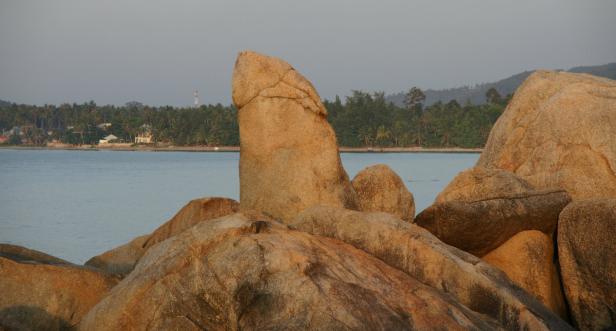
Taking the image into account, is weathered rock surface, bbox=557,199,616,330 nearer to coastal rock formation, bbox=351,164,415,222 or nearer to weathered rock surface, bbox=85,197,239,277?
coastal rock formation, bbox=351,164,415,222

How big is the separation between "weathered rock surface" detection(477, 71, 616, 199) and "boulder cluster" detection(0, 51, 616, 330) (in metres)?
0.02

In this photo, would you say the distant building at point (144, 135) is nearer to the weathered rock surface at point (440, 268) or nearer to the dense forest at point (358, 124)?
the dense forest at point (358, 124)

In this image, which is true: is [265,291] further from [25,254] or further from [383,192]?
[383,192]

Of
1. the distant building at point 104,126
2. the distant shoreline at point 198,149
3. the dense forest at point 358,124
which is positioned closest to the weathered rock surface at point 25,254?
the distant shoreline at point 198,149

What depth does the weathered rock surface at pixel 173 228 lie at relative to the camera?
12180 millimetres

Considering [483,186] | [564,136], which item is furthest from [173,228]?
[564,136]

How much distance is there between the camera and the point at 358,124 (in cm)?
11881

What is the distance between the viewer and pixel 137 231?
99.0 feet

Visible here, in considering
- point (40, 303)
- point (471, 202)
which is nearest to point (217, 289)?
point (40, 303)

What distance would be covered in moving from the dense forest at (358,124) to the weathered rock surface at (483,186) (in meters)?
101

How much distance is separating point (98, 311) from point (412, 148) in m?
115

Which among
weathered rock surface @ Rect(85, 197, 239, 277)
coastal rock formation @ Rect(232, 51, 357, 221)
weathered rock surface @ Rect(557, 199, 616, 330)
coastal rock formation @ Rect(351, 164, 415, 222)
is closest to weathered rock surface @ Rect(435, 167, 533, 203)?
weathered rock surface @ Rect(557, 199, 616, 330)

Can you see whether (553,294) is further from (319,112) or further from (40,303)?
(40,303)

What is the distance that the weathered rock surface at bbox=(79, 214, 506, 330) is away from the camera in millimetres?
6809
